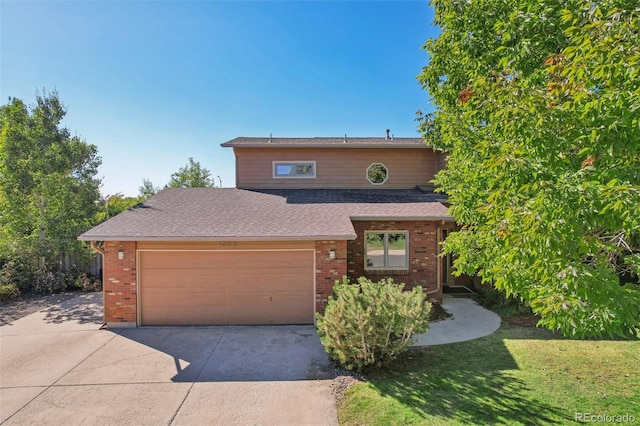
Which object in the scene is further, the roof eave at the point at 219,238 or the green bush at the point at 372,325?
the roof eave at the point at 219,238

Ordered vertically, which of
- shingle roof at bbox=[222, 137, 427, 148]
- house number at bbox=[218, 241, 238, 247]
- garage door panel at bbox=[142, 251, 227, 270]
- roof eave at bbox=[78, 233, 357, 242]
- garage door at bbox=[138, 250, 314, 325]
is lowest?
garage door at bbox=[138, 250, 314, 325]

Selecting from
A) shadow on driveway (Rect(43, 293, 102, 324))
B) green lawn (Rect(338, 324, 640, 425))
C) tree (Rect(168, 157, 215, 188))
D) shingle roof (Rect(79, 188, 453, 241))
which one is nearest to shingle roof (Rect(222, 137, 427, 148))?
shingle roof (Rect(79, 188, 453, 241))

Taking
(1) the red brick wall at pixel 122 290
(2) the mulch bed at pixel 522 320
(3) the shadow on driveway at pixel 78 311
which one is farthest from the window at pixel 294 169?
(2) the mulch bed at pixel 522 320

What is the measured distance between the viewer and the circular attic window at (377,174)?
12.9 meters

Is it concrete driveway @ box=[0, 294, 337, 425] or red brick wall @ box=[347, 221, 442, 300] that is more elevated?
red brick wall @ box=[347, 221, 442, 300]

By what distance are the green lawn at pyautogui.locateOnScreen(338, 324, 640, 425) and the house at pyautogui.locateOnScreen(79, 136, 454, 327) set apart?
3241 mm

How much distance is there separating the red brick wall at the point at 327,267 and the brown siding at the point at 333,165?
4.99m

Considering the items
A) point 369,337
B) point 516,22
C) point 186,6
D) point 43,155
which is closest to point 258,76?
point 186,6

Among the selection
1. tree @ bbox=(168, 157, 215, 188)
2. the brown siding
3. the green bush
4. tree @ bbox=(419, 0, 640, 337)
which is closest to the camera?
tree @ bbox=(419, 0, 640, 337)

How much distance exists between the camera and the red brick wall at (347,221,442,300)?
9.80 meters

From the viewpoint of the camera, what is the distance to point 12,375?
226 inches

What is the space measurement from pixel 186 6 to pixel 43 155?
8.64 meters

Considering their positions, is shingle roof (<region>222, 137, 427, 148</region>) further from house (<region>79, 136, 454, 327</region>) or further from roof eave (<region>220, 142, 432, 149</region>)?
house (<region>79, 136, 454, 327</region>)

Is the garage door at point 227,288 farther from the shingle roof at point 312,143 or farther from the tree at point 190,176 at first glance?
the tree at point 190,176
